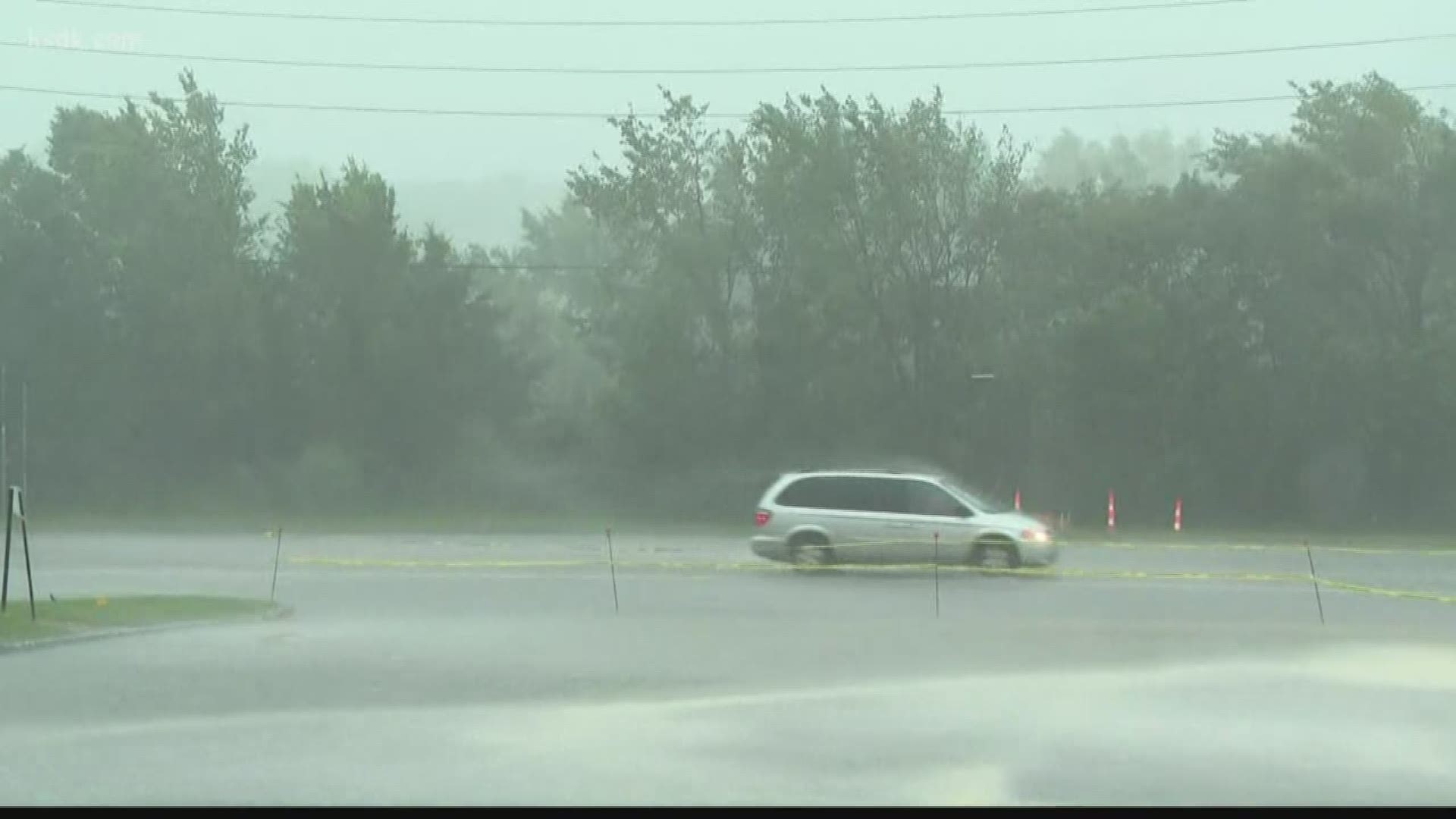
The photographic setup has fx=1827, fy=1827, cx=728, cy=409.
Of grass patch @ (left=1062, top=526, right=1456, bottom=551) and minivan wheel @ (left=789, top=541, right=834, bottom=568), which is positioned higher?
grass patch @ (left=1062, top=526, right=1456, bottom=551)

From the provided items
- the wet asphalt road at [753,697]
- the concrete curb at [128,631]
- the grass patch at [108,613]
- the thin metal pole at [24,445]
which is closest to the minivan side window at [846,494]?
the wet asphalt road at [753,697]

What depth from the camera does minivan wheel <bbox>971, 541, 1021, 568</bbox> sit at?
2723 centimetres

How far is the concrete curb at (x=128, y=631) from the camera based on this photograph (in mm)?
17719

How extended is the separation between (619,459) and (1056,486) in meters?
13.3

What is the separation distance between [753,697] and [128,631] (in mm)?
8183

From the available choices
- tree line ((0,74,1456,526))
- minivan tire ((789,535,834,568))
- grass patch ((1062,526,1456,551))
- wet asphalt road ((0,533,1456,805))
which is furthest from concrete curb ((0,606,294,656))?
tree line ((0,74,1456,526))

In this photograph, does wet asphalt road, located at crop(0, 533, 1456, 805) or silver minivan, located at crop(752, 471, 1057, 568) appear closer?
wet asphalt road, located at crop(0, 533, 1456, 805)

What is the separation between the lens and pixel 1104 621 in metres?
20.6

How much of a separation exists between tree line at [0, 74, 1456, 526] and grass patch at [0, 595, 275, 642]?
31.6 meters

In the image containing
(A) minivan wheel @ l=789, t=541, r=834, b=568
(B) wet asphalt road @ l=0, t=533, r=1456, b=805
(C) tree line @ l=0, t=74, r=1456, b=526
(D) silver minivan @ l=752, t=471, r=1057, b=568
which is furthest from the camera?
(C) tree line @ l=0, t=74, r=1456, b=526

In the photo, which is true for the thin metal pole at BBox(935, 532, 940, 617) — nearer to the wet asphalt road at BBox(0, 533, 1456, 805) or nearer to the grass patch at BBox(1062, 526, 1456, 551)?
the wet asphalt road at BBox(0, 533, 1456, 805)

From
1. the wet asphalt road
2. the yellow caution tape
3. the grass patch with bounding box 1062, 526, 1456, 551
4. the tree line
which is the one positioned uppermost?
the tree line

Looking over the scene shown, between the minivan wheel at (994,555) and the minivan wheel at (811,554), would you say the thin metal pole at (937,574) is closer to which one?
the minivan wheel at (994,555)

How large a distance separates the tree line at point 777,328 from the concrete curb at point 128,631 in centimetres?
3227
